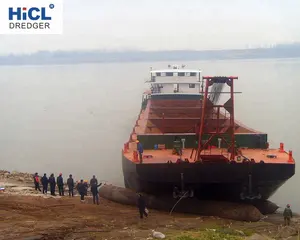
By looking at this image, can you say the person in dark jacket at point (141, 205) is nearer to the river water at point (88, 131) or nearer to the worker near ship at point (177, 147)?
the worker near ship at point (177, 147)

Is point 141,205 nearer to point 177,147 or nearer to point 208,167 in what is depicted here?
point 208,167

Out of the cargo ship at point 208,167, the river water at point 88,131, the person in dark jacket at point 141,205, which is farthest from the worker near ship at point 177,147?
the river water at point 88,131

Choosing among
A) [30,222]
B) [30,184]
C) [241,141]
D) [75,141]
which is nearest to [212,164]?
[241,141]

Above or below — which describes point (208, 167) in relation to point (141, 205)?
above

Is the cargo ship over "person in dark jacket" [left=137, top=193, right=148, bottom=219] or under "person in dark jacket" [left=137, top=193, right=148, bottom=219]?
over

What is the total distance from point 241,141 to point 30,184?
29.3 ft

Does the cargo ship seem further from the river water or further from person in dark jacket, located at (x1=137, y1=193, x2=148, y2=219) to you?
the river water

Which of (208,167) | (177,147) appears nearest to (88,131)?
(177,147)

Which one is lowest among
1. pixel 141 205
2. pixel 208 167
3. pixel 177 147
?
pixel 141 205

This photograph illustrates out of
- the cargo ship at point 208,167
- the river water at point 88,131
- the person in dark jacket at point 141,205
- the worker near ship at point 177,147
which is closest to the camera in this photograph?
the person in dark jacket at point 141,205

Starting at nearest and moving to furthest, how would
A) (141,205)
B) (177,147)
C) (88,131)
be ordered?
(141,205) → (177,147) → (88,131)

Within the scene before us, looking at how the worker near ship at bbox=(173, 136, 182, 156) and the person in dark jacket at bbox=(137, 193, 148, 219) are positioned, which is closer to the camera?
the person in dark jacket at bbox=(137, 193, 148, 219)

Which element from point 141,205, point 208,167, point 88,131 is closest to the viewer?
point 141,205

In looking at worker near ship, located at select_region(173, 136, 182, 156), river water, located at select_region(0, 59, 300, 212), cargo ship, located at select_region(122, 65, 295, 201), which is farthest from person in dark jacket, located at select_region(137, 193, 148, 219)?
river water, located at select_region(0, 59, 300, 212)
